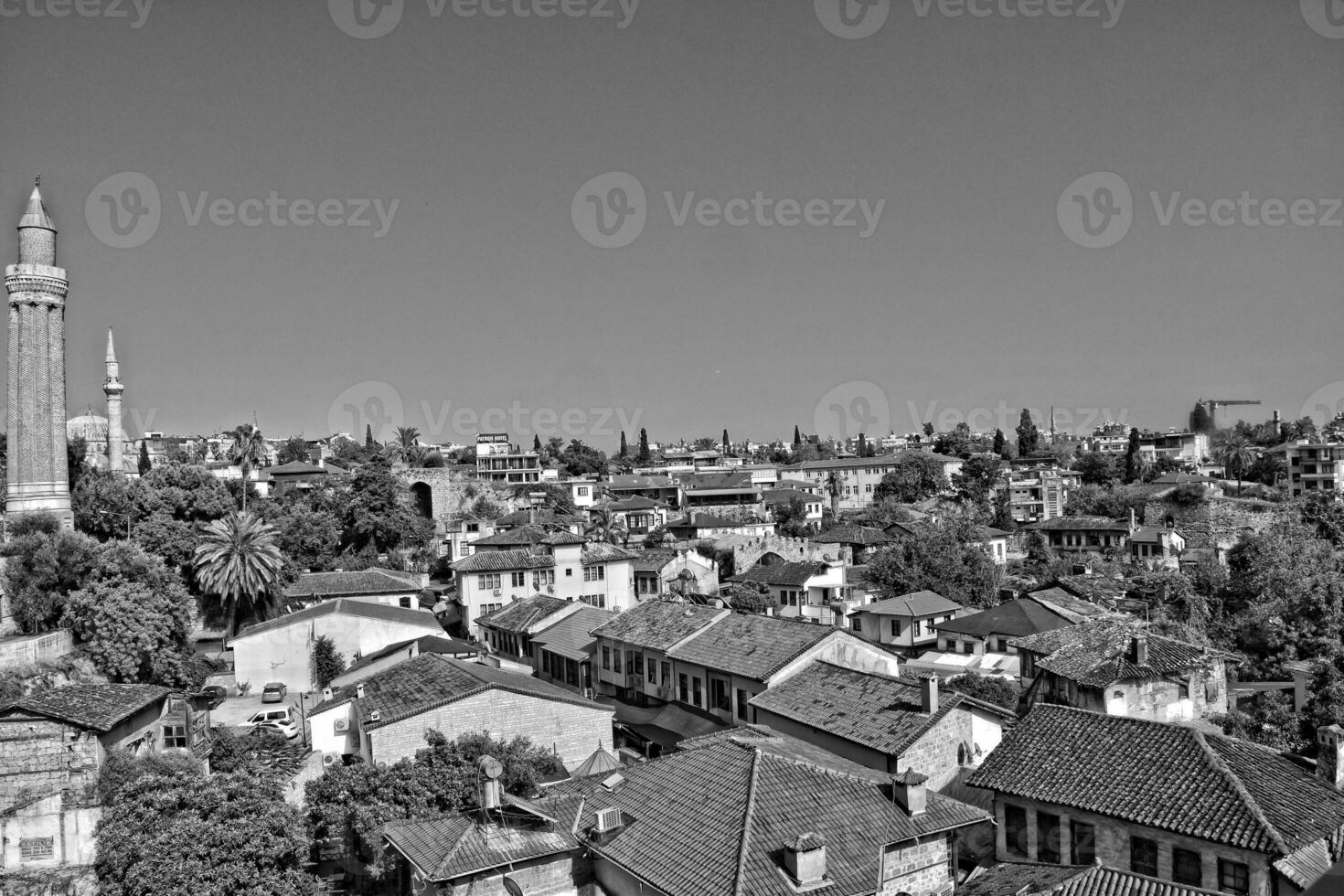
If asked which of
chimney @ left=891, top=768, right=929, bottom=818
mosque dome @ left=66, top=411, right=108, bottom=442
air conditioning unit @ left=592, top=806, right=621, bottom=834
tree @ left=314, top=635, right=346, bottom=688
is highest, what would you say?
mosque dome @ left=66, top=411, right=108, bottom=442

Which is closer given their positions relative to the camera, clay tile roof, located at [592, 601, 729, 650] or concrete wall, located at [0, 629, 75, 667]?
clay tile roof, located at [592, 601, 729, 650]

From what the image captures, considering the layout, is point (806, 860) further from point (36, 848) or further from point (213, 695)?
point (213, 695)

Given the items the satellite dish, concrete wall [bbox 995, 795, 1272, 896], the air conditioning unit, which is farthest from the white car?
concrete wall [bbox 995, 795, 1272, 896]

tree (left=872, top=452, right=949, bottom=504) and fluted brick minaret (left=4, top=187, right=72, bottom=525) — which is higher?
fluted brick minaret (left=4, top=187, right=72, bottom=525)

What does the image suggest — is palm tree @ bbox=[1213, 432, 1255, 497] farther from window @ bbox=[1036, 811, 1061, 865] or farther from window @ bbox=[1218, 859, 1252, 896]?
window @ bbox=[1218, 859, 1252, 896]

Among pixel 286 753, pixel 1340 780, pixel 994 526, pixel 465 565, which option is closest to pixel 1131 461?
pixel 994 526

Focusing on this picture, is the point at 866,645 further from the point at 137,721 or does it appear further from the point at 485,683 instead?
the point at 137,721

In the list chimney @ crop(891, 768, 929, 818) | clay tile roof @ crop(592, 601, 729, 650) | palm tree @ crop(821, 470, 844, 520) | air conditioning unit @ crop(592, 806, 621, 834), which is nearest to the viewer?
air conditioning unit @ crop(592, 806, 621, 834)

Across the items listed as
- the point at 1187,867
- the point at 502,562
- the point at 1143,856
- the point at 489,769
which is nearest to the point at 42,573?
the point at 502,562
